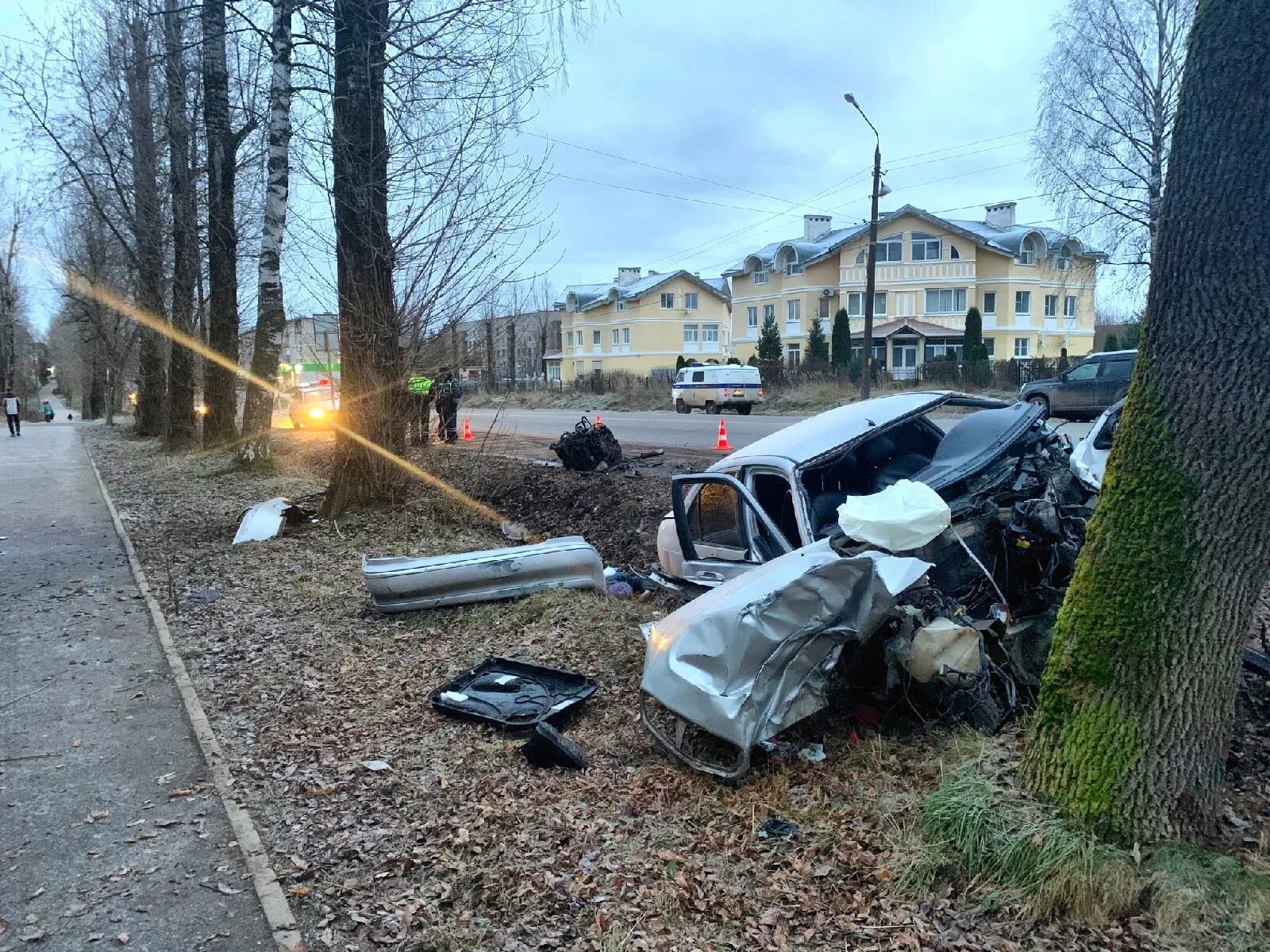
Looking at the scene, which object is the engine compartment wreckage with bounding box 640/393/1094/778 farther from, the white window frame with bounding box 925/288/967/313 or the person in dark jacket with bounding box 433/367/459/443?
the white window frame with bounding box 925/288/967/313

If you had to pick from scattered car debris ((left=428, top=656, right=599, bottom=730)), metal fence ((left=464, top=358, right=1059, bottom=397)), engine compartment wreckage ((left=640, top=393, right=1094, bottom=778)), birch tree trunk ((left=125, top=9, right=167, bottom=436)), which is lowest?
scattered car debris ((left=428, top=656, right=599, bottom=730))

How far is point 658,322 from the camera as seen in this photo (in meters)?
66.0

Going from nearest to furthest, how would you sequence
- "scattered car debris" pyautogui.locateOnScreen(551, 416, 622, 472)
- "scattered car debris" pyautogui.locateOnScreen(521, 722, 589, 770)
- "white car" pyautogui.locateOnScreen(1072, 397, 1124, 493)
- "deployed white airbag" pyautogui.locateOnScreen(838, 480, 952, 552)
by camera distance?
"scattered car debris" pyautogui.locateOnScreen(521, 722, 589, 770), "deployed white airbag" pyautogui.locateOnScreen(838, 480, 952, 552), "white car" pyautogui.locateOnScreen(1072, 397, 1124, 493), "scattered car debris" pyautogui.locateOnScreen(551, 416, 622, 472)

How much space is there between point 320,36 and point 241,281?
1645cm

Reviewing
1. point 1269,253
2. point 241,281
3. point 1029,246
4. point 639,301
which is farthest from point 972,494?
point 639,301

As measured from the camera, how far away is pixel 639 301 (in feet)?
216

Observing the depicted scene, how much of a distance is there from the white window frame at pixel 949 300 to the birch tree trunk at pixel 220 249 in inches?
1576

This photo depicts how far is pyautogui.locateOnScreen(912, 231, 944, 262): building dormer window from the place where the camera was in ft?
158

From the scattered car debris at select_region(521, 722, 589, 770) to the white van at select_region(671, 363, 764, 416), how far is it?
27.1 m

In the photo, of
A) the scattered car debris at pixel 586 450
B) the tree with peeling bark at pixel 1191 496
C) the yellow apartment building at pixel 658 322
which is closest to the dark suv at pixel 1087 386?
the scattered car debris at pixel 586 450

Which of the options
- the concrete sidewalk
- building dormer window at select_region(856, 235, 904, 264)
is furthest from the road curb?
building dormer window at select_region(856, 235, 904, 264)

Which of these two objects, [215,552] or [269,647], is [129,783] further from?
[215,552]

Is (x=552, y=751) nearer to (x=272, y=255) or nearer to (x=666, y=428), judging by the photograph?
(x=272, y=255)

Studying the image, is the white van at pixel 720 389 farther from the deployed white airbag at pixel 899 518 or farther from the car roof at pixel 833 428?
the deployed white airbag at pixel 899 518
